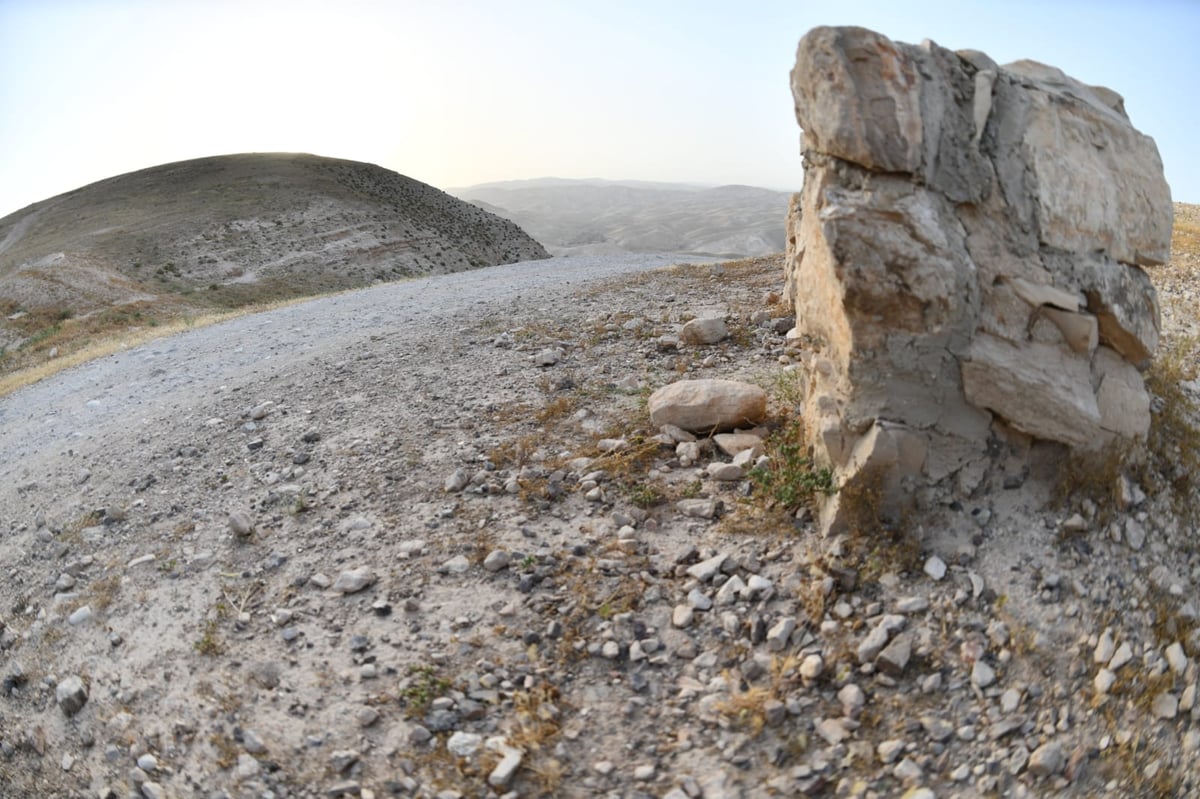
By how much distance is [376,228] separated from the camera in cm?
4362

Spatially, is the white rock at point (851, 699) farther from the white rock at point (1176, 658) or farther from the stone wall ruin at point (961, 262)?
the white rock at point (1176, 658)

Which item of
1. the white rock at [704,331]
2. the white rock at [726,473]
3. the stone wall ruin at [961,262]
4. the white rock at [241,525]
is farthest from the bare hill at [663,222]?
the white rock at [241,525]

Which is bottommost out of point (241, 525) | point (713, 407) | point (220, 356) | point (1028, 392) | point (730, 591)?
point (730, 591)

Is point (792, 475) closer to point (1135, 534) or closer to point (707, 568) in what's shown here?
point (707, 568)

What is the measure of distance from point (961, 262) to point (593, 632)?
3214 mm

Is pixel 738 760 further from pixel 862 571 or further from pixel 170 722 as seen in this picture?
pixel 170 722

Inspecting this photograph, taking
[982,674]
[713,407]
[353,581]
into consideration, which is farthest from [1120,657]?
[353,581]

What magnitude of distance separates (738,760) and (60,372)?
1511cm

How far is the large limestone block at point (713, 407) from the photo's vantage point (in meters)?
6.76

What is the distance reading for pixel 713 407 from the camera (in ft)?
22.3

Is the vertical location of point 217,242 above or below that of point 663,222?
below

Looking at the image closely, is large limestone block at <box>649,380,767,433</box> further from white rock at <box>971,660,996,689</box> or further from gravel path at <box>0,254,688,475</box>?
gravel path at <box>0,254,688,475</box>

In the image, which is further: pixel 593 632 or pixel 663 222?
pixel 663 222

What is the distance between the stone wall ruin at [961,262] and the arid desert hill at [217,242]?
2313 cm
